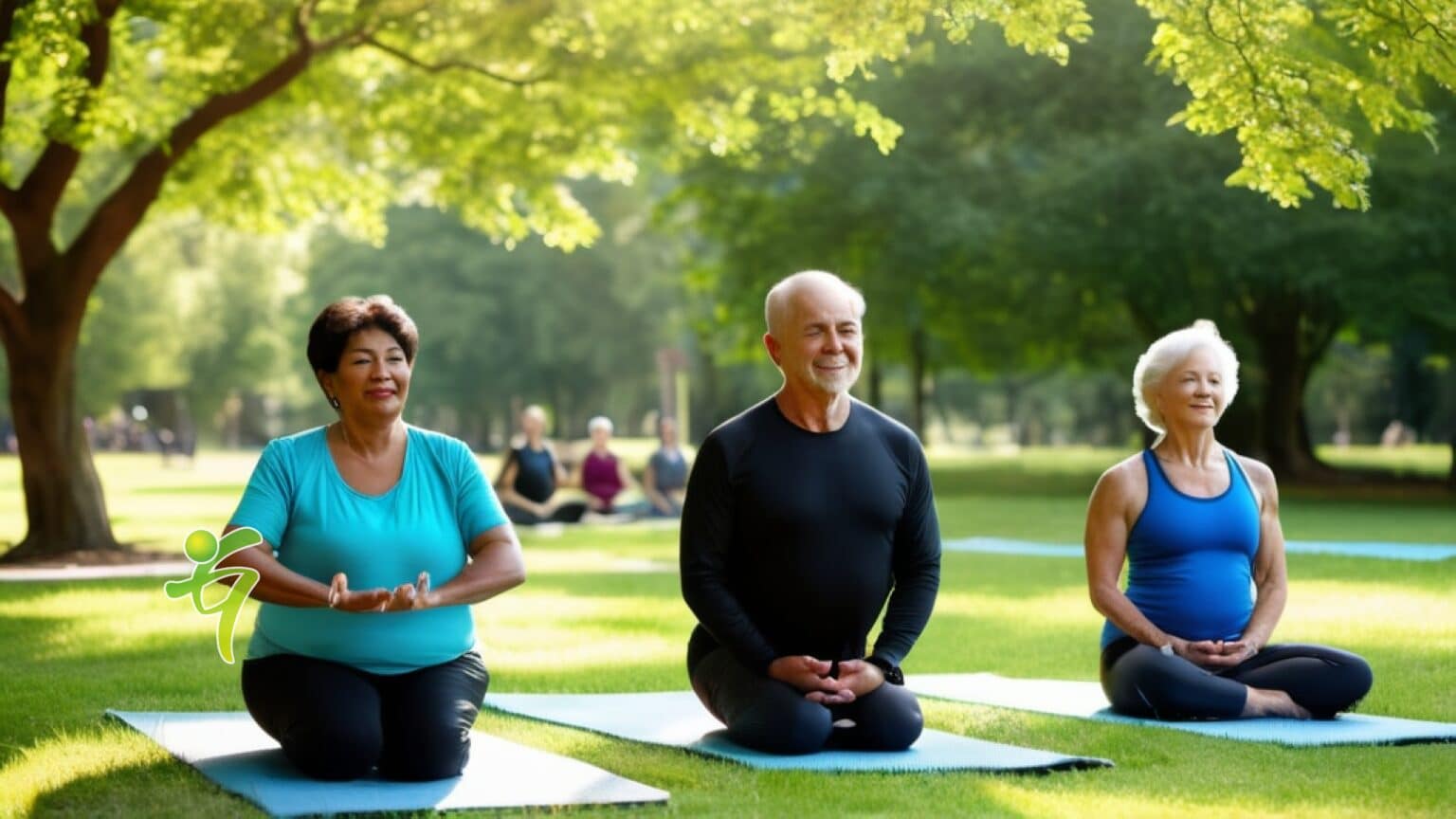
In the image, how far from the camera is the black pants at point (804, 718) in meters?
7.18

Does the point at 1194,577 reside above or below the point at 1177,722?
above

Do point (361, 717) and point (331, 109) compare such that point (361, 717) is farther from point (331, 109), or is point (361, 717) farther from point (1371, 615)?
point (331, 109)

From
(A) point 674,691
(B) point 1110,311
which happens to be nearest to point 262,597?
(A) point 674,691

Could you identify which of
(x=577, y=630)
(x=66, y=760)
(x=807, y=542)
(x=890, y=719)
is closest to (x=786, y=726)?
(x=890, y=719)

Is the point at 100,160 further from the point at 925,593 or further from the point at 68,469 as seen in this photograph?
the point at 925,593

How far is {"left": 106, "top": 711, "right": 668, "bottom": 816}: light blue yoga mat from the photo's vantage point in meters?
6.22

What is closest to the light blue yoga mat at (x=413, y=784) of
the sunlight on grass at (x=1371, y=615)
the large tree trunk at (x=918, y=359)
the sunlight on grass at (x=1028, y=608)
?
the sunlight on grass at (x=1371, y=615)

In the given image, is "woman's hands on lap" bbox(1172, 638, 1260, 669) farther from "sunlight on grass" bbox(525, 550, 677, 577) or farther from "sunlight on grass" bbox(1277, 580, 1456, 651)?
"sunlight on grass" bbox(525, 550, 677, 577)

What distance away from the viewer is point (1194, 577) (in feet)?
27.0

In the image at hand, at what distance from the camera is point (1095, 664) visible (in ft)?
→ 34.4

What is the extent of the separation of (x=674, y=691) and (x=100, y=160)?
3601cm

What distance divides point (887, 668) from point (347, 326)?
230 cm

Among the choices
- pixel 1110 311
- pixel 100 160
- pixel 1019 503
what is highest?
pixel 100 160

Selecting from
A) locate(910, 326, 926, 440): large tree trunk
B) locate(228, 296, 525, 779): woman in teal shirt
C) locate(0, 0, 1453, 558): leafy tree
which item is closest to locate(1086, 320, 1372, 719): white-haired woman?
locate(228, 296, 525, 779): woman in teal shirt
